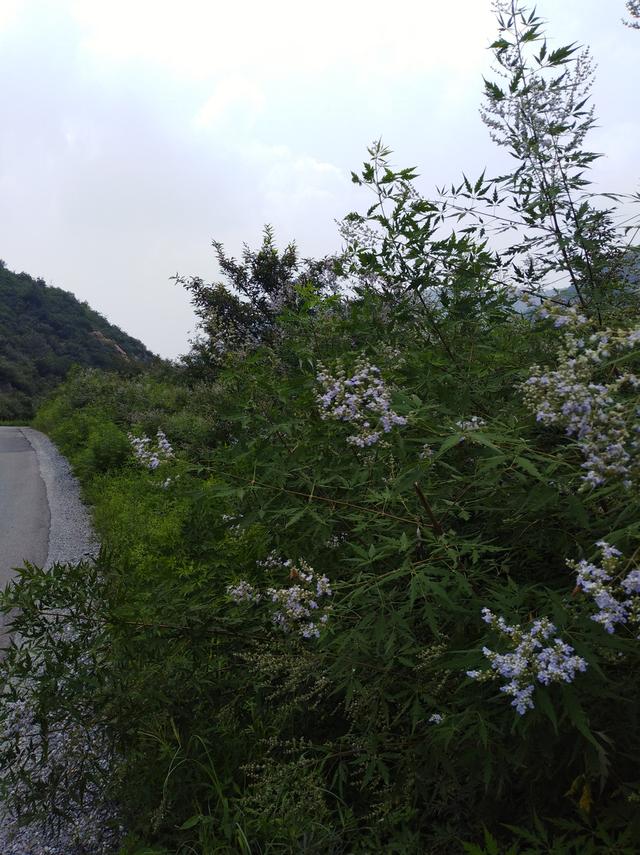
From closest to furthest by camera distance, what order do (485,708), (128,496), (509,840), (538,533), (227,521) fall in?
1. (485,708)
2. (538,533)
3. (509,840)
4. (227,521)
5. (128,496)

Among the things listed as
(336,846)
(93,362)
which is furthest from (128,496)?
(93,362)

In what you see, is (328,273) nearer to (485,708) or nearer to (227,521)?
(227,521)

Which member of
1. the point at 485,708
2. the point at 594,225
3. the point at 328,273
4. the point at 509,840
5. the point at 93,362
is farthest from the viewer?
the point at 93,362

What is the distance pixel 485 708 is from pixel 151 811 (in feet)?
5.97

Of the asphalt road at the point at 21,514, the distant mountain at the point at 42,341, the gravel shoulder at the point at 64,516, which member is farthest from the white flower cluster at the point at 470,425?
the distant mountain at the point at 42,341

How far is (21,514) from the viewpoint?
33.6 ft

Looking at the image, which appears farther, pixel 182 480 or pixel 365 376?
pixel 182 480

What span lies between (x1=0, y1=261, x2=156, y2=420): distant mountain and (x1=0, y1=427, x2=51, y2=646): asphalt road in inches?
855

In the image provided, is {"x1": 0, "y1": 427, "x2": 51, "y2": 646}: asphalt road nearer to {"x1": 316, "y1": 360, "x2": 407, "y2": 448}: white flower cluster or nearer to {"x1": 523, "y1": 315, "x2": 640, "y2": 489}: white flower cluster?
{"x1": 316, "y1": 360, "x2": 407, "y2": 448}: white flower cluster

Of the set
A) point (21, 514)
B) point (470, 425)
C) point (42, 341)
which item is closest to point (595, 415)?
point (470, 425)

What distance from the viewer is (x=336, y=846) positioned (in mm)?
2639

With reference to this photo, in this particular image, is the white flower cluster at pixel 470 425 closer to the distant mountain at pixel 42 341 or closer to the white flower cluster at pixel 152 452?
the white flower cluster at pixel 152 452

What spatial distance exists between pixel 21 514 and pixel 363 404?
31.5 feet

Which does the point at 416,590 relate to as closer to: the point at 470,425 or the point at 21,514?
the point at 470,425
